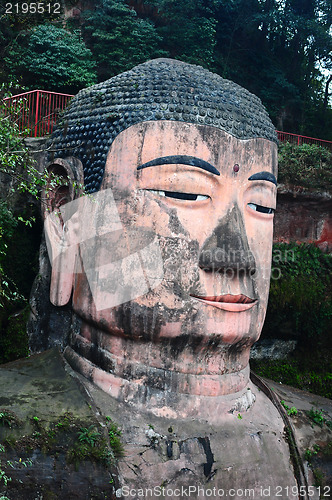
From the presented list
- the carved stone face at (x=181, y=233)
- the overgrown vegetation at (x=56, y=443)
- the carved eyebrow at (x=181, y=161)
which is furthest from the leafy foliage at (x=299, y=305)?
the overgrown vegetation at (x=56, y=443)

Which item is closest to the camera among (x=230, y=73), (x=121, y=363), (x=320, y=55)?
(x=121, y=363)

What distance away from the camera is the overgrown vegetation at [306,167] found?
845cm

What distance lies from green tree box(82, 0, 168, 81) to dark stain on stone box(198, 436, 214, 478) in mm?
12129

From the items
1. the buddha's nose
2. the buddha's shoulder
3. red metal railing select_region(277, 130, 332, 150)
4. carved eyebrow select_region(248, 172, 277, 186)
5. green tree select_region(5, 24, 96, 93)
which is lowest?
the buddha's shoulder

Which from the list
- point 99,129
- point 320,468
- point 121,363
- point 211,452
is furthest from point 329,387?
point 99,129

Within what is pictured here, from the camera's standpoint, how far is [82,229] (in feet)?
15.5

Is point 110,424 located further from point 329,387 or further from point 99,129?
point 329,387

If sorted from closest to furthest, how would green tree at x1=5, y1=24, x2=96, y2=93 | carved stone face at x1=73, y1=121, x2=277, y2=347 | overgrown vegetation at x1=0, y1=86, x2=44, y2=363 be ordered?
carved stone face at x1=73, y1=121, x2=277, y2=347, overgrown vegetation at x1=0, y1=86, x2=44, y2=363, green tree at x1=5, y1=24, x2=96, y2=93

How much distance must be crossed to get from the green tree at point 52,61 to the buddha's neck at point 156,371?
407 inches

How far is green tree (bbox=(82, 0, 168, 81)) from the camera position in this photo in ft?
46.7

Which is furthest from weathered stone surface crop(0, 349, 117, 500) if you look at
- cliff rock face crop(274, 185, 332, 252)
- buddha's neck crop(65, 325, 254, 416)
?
cliff rock face crop(274, 185, 332, 252)

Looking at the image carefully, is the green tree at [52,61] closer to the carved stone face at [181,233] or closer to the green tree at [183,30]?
the green tree at [183,30]

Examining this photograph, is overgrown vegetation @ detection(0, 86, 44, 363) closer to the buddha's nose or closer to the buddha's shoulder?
the buddha's shoulder

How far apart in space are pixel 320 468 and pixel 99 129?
391 cm
